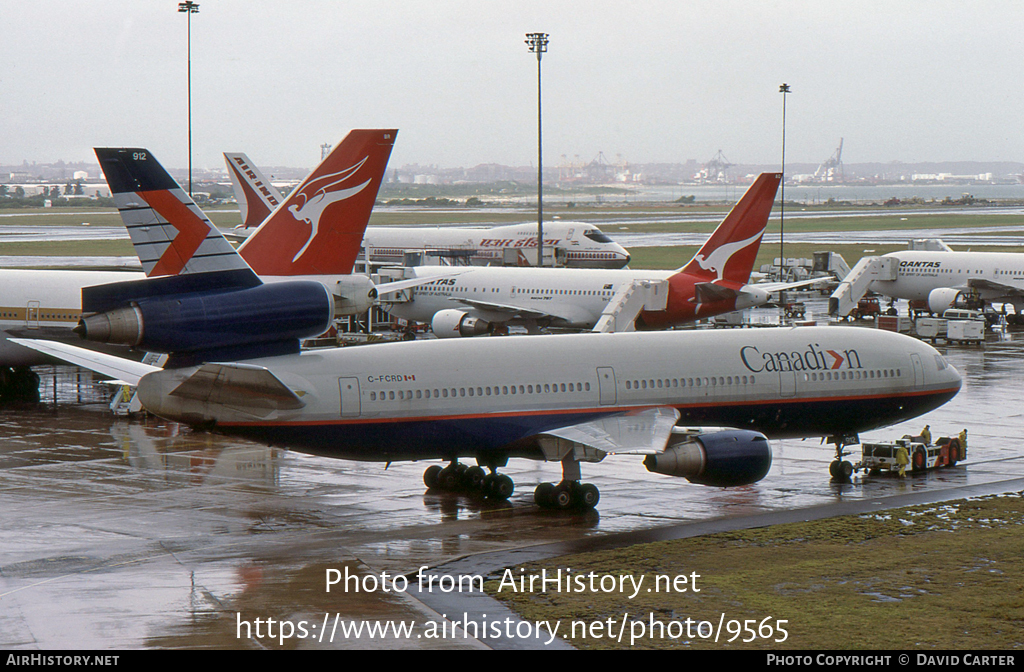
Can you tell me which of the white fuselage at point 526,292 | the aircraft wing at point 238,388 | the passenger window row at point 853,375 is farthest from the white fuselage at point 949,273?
the aircraft wing at point 238,388

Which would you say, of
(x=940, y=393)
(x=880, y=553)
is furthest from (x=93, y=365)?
(x=940, y=393)

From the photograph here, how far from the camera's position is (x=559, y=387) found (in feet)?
94.1

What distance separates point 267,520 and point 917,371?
60.6 feet

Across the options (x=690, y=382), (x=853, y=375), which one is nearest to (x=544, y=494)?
(x=690, y=382)

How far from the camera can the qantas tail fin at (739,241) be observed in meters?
51.2

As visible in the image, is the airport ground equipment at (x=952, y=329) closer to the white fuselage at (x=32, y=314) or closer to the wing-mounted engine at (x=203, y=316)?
the white fuselage at (x=32, y=314)

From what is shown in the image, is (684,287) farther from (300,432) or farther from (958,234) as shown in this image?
(958,234)

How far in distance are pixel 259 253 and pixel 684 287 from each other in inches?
960

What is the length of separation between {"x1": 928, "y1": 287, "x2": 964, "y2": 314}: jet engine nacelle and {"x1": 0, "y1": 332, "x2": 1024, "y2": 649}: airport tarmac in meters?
27.6

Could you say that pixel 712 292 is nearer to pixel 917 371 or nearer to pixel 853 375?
pixel 917 371

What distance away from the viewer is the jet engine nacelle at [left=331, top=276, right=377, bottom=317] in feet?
110

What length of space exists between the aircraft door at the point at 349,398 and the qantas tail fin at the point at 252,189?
46835mm

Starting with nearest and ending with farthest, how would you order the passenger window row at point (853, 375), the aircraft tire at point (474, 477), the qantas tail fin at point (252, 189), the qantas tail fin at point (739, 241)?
the aircraft tire at point (474, 477)
the passenger window row at point (853, 375)
the qantas tail fin at point (739, 241)
the qantas tail fin at point (252, 189)

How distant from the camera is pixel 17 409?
1724 inches
